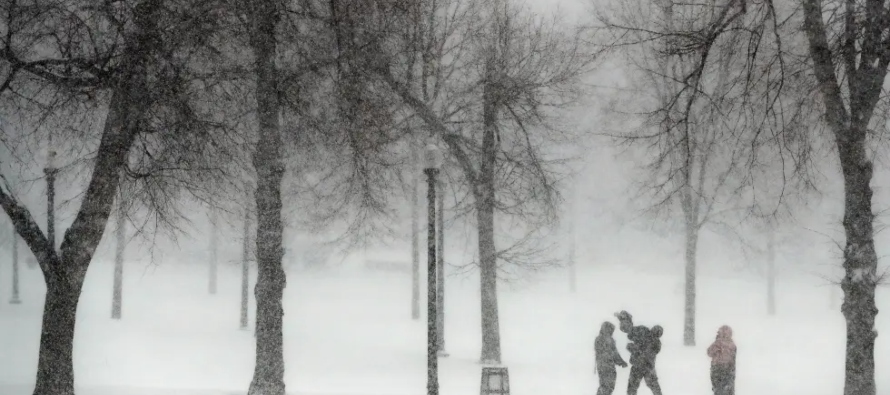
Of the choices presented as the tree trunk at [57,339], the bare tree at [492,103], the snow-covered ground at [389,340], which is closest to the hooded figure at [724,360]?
the snow-covered ground at [389,340]

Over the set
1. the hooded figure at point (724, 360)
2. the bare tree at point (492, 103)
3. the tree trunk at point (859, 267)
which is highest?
the bare tree at point (492, 103)

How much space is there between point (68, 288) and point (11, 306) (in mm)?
20074

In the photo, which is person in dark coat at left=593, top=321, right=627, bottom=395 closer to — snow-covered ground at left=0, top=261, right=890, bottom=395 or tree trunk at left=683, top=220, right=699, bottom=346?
snow-covered ground at left=0, top=261, right=890, bottom=395

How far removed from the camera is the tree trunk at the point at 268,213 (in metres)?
12.8

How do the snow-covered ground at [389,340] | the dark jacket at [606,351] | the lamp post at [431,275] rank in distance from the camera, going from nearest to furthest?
the lamp post at [431,275] → the dark jacket at [606,351] → the snow-covered ground at [389,340]

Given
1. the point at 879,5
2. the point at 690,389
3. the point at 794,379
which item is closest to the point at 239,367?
the point at 690,389

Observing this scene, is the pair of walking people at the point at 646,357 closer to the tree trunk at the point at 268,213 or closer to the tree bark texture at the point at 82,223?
the tree trunk at the point at 268,213

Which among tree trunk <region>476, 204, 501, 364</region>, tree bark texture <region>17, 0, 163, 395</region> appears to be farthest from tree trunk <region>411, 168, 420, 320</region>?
tree bark texture <region>17, 0, 163, 395</region>

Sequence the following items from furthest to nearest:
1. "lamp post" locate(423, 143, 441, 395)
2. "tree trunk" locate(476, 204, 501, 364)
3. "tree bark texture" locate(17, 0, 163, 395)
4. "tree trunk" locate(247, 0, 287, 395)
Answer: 1. "tree trunk" locate(476, 204, 501, 364)
2. "tree trunk" locate(247, 0, 287, 395)
3. "lamp post" locate(423, 143, 441, 395)
4. "tree bark texture" locate(17, 0, 163, 395)

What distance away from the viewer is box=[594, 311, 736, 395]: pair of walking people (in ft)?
44.2

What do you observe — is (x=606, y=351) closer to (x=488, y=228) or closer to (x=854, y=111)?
(x=488, y=228)

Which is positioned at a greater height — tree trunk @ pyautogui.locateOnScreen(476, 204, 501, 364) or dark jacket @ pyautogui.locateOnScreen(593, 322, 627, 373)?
tree trunk @ pyautogui.locateOnScreen(476, 204, 501, 364)

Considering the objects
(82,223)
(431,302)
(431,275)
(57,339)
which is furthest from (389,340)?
(82,223)

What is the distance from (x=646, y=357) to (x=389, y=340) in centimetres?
1059
